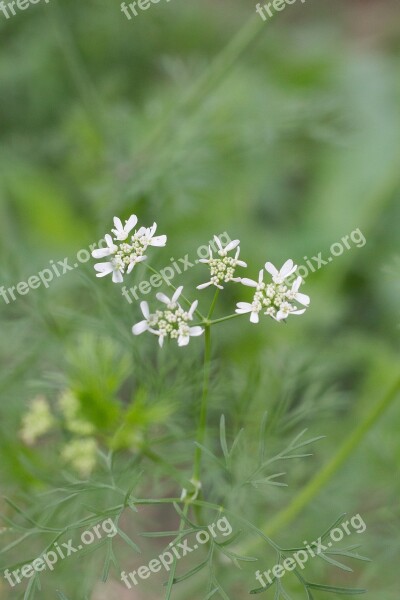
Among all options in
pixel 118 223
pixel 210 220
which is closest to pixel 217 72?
pixel 210 220

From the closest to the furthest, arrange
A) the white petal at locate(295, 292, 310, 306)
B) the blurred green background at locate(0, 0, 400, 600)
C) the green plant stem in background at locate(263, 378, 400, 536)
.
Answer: the white petal at locate(295, 292, 310, 306), the green plant stem in background at locate(263, 378, 400, 536), the blurred green background at locate(0, 0, 400, 600)

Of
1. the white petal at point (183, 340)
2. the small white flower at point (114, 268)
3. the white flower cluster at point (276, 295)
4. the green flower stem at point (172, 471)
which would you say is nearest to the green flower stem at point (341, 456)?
the green flower stem at point (172, 471)

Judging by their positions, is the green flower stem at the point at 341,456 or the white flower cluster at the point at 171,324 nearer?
the white flower cluster at the point at 171,324

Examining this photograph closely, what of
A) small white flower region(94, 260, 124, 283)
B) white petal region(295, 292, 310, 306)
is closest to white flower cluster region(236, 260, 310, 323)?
white petal region(295, 292, 310, 306)

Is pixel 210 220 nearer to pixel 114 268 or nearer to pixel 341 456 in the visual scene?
pixel 341 456

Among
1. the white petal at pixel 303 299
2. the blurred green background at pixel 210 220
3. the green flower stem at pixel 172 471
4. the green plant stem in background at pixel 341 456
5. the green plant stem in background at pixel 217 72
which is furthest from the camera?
the green plant stem in background at pixel 217 72

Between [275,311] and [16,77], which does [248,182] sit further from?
[275,311]

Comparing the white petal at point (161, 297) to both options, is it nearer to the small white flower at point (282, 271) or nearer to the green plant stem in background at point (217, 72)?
the small white flower at point (282, 271)

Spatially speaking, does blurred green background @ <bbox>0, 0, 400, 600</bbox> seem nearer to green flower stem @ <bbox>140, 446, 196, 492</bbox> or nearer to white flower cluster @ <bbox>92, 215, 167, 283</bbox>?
green flower stem @ <bbox>140, 446, 196, 492</bbox>

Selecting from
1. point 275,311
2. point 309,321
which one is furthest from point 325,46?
point 275,311
